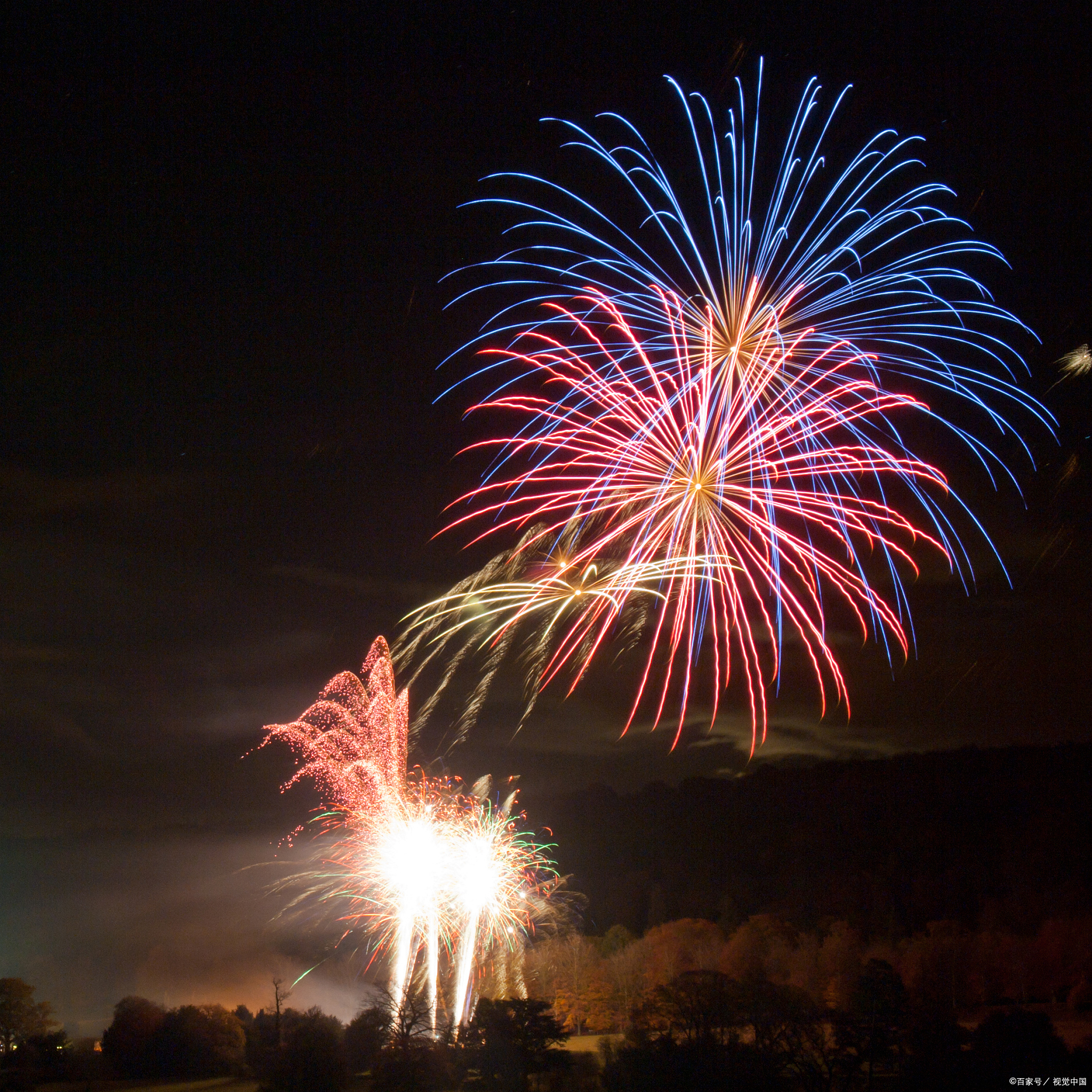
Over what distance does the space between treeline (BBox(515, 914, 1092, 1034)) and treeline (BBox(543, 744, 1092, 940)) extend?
15.2ft

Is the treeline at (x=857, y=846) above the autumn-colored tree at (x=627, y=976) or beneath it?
above

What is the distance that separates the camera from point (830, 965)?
56.7m

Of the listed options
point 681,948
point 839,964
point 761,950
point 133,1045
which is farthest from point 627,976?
point 133,1045

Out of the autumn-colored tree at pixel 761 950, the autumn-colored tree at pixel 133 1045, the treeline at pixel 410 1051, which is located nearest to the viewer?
the treeline at pixel 410 1051

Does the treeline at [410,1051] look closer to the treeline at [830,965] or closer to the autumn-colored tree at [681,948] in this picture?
the treeline at [830,965]

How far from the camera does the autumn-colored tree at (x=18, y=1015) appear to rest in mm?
51656

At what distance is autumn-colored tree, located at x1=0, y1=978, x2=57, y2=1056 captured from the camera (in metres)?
51.7

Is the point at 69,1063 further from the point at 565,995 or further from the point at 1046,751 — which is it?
the point at 1046,751

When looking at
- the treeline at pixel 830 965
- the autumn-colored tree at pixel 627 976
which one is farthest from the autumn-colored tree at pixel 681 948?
the autumn-colored tree at pixel 627 976

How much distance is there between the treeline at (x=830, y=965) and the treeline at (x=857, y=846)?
4.62m

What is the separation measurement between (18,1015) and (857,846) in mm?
60132

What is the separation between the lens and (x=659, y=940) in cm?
6706

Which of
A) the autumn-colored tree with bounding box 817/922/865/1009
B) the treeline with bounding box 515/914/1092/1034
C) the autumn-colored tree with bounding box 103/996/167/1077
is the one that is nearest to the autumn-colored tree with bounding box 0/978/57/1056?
the autumn-colored tree with bounding box 103/996/167/1077

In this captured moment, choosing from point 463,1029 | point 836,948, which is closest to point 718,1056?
point 463,1029
